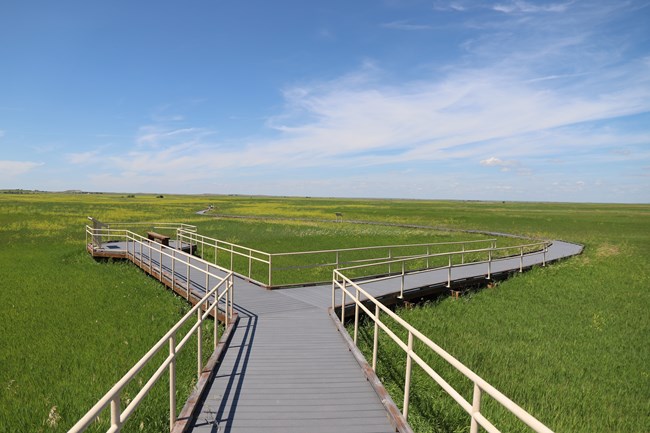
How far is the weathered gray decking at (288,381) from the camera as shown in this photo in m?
4.91

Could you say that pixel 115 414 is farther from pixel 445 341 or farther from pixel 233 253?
pixel 233 253

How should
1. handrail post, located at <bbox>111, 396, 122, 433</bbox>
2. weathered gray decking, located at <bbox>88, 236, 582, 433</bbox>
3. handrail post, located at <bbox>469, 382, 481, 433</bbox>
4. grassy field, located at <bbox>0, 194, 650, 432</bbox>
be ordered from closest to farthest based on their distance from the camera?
handrail post, located at <bbox>111, 396, 122, 433</bbox> < handrail post, located at <bbox>469, 382, 481, 433</bbox> < weathered gray decking, located at <bbox>88, 236, 582, 433</bbox> < grassy field, located at <bbox>0, 194, 650, 432</bbox>

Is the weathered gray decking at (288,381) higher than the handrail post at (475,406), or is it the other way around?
the handrail post at (475,406)

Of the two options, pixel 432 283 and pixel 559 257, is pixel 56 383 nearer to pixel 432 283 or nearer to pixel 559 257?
pixel 432 283

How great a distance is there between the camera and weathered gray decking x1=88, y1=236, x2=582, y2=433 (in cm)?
491

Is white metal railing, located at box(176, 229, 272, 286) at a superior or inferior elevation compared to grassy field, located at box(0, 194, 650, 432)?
superior

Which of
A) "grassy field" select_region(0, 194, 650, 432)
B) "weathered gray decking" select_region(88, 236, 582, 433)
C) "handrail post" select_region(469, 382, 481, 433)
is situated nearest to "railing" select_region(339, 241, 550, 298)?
"grassy field" select_region(0, 194, 650, 432)

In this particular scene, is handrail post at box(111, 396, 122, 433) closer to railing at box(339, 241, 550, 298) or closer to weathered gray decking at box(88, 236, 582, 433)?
weathered gray decking at box(88, 236, 582, 433)

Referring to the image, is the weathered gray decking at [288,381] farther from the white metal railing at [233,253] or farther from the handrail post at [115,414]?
the white metal railing at [233,253]

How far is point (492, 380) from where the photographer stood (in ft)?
26.3

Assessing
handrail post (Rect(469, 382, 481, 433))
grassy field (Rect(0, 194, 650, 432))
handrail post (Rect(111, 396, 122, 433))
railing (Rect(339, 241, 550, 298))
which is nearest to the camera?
handrail post (Rect(111, 396, 122, 433))

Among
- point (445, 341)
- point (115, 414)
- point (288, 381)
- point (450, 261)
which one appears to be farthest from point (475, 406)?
point (450, 261)

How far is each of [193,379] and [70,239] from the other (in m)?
28.7

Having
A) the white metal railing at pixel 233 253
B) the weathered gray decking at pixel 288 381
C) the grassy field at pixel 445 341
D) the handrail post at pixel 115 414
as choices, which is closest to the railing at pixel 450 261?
the grassy field at pixel 445 341
